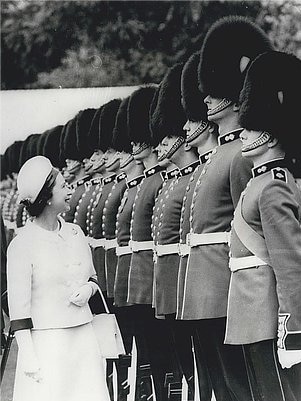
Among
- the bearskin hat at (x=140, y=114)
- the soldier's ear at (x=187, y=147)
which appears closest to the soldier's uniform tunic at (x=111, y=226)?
the bearskin hat at (x=140, y=114)

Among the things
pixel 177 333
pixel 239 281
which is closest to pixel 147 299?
pixel 177 333

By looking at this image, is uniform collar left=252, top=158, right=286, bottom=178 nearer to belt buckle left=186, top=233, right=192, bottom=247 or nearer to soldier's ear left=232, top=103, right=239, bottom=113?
soldier's ear left=232, top=103, right=239, bottom=113

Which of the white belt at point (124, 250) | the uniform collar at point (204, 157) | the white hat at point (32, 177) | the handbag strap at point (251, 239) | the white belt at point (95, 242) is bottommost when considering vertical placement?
the white belt at point (124, 250)

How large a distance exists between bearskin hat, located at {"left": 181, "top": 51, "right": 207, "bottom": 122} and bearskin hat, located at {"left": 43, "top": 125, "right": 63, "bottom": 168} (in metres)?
0.62

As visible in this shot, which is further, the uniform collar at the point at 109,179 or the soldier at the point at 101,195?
the uniform collar at the point at 109,179

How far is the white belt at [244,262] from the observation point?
9.91ft

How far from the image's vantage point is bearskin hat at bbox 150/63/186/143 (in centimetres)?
369

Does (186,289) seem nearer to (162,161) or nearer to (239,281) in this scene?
(239,281)

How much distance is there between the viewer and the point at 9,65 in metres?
3.78

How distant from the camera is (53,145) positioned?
12.5ft

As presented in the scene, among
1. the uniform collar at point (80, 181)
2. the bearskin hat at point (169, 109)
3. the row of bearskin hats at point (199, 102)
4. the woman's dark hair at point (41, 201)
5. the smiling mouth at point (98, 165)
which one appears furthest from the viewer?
the smiling mouth at point (98, 165)

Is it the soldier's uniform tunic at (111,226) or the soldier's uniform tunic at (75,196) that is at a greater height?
the soldier's uniform tunic at (75,196)

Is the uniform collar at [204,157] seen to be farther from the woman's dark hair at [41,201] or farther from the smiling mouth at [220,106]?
the woman's dark hair at [41,201]

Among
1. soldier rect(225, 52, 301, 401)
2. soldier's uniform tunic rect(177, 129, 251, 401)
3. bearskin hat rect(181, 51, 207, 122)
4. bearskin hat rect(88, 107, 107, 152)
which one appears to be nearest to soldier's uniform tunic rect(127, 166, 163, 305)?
bearskin hat rect(88, 107, 107, 152)
